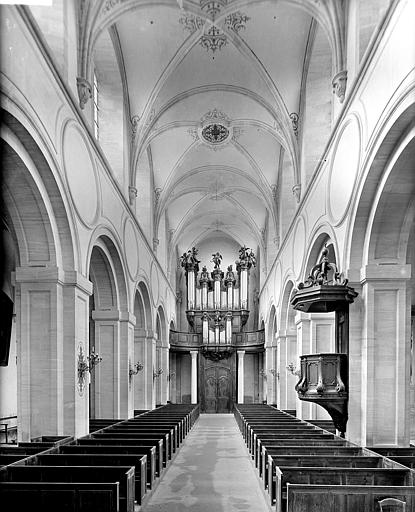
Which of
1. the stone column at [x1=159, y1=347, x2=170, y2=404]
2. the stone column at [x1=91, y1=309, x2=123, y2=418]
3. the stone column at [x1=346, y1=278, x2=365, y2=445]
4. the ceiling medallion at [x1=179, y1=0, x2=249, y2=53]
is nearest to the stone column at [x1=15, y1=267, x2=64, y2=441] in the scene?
the stone column at [x1=91, y1=309, x2=123, y2=418]

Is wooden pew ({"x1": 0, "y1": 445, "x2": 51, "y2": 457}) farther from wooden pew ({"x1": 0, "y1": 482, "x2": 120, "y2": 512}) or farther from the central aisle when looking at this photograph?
wooden pew ({"x1": 0, "y1": 482, "x2": 120, "y2": 512})

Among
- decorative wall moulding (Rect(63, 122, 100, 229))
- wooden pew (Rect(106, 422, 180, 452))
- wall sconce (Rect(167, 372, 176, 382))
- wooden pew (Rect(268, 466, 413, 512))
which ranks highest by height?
decorative wall moulding (Rect(63, 122, 100, 229))

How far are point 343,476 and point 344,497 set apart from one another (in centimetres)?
100

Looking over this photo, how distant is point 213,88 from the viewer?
1748cm

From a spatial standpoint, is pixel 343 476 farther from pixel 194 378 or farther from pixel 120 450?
pixel 194 378

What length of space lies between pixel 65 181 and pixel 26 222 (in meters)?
1.02

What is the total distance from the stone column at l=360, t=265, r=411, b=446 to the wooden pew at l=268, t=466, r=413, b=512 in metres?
3.18

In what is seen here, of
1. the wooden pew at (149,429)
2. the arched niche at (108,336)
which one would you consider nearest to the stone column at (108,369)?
the arched niche at (108,336)

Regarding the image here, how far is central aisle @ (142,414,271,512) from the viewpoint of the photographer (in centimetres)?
823

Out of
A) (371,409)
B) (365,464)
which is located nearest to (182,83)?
(371,409)

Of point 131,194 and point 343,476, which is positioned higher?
point 131,194

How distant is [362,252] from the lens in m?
10.4

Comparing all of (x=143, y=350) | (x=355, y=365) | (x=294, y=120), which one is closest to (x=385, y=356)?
(x=355, y=365)

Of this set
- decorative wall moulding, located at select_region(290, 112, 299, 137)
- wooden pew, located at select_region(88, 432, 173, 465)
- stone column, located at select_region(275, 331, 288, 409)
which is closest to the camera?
wooden pew, located at select_region(88, 432, 173, 465)
